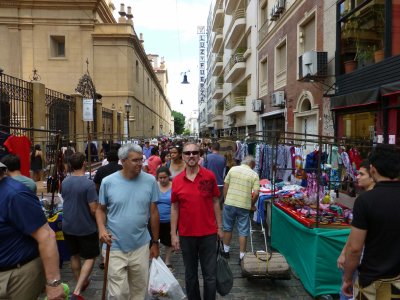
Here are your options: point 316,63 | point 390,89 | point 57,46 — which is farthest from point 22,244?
point 57,46

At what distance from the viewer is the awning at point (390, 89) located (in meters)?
7.91

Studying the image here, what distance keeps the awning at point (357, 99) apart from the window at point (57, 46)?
26144 mm

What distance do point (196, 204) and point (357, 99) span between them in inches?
284

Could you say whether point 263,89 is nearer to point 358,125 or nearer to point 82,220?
point 358,125

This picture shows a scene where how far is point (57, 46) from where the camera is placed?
31.9 m

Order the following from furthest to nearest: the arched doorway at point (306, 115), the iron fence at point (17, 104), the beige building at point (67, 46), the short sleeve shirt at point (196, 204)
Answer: the beige building at point (67, 46), the arched doorway at point (306, 115), the iron fence at point (17, 104), the short sleeve shirt at point (196, 204)

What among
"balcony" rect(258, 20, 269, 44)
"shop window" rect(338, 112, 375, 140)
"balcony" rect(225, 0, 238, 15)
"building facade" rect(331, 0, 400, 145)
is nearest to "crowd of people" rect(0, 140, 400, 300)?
"building facade" rect(331, 0, 400, 145)

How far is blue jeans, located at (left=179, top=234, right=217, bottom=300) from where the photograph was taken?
422 centimetres

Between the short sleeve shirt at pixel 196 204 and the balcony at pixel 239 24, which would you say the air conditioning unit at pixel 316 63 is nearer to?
the short sleeve shirt at pixel 196 204

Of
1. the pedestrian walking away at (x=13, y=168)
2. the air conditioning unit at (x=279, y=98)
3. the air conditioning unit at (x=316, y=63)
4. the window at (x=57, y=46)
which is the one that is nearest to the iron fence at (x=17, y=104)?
the pedestrian walking away at (x=13, y=168)

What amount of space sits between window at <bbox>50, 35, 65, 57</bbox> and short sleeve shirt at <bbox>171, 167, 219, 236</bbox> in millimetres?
30166

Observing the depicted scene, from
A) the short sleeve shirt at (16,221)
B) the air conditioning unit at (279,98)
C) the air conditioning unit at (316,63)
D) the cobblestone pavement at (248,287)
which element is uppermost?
the air conditioning unit at (316,63)

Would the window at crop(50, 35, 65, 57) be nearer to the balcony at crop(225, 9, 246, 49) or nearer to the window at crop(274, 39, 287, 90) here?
the balcony at crop(225, 9, 246, 49)

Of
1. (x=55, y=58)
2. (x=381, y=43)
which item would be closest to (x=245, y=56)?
(x=55, y=58)
